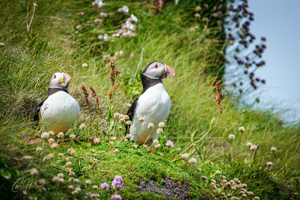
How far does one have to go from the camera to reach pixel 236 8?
25.1 ft

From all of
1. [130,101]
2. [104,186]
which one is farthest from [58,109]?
[130,101]

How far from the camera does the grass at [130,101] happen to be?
2664 millimetres

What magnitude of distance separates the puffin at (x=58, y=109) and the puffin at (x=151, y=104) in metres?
0.71

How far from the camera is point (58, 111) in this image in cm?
282

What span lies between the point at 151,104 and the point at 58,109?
972 mm

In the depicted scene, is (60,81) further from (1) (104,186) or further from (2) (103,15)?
(2) (103,15)

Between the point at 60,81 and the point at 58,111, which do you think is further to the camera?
the point at 60,81

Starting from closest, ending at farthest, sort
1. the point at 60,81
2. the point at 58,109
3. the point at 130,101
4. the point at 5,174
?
the point at 5,174, the point at 58,109, the point at 60,81, the point at 130,101

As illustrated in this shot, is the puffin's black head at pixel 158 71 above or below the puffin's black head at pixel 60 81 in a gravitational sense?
above

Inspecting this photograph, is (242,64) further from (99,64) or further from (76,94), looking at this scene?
(76,94)

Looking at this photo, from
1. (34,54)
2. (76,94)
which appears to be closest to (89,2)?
(34,54)

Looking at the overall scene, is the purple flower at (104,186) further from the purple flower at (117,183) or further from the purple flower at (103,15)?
the purple flower at (103,15)

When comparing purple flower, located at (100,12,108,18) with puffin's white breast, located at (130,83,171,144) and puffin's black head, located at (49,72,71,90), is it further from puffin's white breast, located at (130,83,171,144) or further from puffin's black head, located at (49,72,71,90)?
puffin's black head, located at (49,72,71,90)

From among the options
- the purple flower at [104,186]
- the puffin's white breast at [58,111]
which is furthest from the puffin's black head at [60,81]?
the purple flower at [104,186]
